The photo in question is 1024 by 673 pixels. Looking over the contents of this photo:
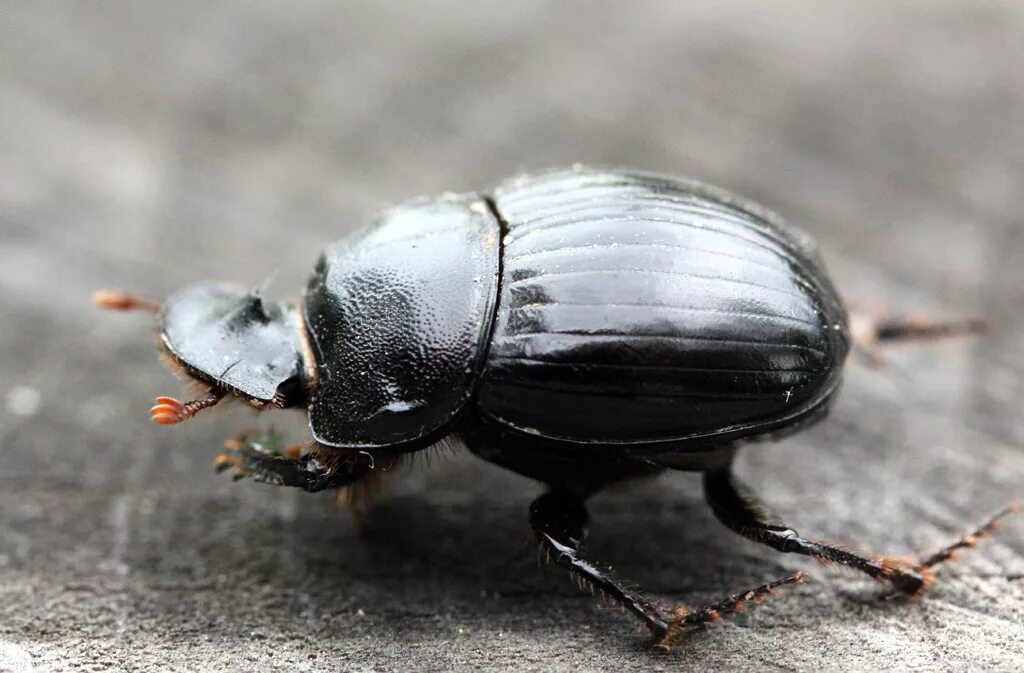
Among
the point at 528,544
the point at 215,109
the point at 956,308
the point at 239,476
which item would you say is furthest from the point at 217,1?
the point at 956,308

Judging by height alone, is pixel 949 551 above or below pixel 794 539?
below

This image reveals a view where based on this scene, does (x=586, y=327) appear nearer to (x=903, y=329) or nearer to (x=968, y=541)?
(x=968, y=541)

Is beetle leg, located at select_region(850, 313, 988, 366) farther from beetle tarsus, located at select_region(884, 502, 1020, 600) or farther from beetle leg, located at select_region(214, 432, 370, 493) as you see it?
beetle leg, located at select_region(214, 432, 370, 493)

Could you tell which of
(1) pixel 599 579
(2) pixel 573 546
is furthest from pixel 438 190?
(1) pixel 599 579

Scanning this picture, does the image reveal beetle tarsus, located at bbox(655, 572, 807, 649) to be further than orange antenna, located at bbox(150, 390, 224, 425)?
No

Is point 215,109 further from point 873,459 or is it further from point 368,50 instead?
point 873,459

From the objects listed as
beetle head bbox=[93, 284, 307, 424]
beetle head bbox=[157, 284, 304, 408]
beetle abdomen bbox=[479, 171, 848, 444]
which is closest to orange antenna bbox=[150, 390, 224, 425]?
beetle head bbox=[93, 284, 307, 424]

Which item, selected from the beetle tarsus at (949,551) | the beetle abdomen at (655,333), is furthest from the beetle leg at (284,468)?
the beetle tarsus at (949,551)

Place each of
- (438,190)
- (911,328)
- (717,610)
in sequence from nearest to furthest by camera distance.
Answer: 1. (717,610)
2. (911,328)
3. (438,190)

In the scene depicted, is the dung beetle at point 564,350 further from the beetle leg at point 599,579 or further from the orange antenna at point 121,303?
the orange antenna at point 121,303
